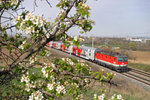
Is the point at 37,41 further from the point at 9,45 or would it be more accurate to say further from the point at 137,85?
the point at 137,85

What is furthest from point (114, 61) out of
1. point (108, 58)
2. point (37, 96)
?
point (37, 96)

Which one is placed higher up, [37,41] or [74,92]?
[37,41]

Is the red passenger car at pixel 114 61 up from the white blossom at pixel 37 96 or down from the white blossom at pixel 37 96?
down

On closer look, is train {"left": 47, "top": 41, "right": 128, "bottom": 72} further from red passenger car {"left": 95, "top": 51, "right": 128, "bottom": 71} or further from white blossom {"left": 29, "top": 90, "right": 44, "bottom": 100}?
white blossom {"left": 29, "top": 90, "right": 44, "bottom": 100}

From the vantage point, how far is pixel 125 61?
17.4 meters

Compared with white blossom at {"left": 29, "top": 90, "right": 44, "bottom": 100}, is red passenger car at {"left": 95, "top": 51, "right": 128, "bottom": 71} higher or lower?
lower

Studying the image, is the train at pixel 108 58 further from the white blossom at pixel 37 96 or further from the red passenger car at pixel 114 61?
the white blossom at pixel 37 96

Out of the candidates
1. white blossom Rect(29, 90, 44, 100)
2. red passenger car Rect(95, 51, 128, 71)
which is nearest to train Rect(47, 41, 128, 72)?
red passenger car Rect(95, 51, 128, 71)

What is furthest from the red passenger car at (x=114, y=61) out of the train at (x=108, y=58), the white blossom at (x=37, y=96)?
the white blossom at (x=37, y=96)

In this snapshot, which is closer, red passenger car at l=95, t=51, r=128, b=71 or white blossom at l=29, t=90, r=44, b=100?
white blossom at l=29, t=90, r=44, b=100

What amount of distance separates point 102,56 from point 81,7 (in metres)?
17.5

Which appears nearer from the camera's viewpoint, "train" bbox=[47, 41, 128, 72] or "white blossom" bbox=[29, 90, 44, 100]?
"white blossom" bbox=[29, 90, 44, 100]

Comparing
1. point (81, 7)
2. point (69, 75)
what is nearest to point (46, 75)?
point (69, 75)

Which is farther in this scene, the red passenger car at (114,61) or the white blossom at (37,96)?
the red passenger car at (114,61)
